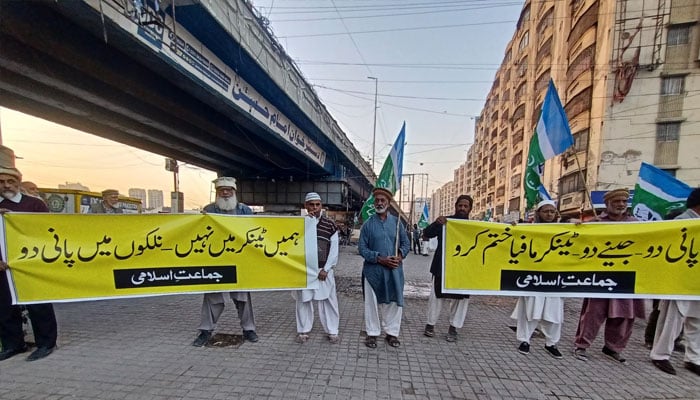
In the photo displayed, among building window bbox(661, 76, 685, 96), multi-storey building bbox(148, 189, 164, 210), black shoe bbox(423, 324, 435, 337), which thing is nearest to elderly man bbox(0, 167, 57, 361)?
black shoe bbox(423, 324, 435, 337)

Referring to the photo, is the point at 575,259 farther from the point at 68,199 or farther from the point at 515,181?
the point at 515,181

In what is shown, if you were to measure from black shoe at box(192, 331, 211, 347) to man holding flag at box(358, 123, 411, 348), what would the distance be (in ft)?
6.26

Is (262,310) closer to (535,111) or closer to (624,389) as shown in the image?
(624,389)

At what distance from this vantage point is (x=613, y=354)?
331 centimetres

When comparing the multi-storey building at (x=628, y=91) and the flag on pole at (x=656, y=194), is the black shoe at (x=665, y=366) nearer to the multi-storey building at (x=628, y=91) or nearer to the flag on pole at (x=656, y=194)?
the flag on pole at (x=656, y=194)

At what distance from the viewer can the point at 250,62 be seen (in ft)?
23.0

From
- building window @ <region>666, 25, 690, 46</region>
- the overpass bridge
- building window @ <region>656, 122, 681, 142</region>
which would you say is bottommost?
the overpass bridge

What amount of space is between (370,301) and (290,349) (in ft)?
3.49

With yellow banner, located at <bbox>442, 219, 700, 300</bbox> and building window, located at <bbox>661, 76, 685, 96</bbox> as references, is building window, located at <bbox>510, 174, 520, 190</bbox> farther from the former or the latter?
yellow banner, located at <bbox>442, 219, 700, 300</bbox>

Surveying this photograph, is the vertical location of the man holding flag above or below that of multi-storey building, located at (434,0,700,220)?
below

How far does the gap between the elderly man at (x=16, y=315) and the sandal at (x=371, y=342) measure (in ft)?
11.4

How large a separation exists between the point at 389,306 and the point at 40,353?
149 inches

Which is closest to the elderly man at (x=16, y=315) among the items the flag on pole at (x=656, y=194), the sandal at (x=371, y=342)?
the sandal at (x=371, y=342)

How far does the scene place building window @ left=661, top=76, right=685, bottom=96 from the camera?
53.9 ft
